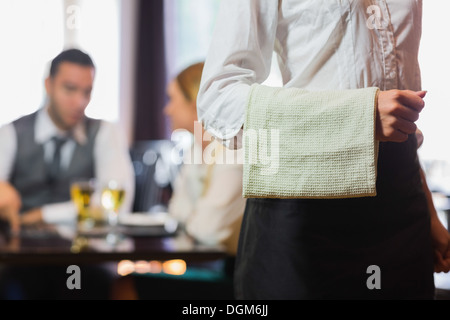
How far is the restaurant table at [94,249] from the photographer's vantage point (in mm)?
1257

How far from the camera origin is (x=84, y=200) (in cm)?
165

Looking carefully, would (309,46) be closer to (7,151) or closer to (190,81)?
(190,81)

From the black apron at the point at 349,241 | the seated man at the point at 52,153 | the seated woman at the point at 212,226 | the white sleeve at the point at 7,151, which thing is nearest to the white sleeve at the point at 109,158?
the seated man at the point at 52,153

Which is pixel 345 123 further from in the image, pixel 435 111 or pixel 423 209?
pixel 435 111

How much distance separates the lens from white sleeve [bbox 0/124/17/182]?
2.32 m

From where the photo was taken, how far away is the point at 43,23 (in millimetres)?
4531

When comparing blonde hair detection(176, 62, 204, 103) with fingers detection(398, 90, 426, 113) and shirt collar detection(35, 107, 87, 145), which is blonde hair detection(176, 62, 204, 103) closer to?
shirt collar detection(35, 107, 87, 145)

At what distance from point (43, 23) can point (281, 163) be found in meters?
4.38

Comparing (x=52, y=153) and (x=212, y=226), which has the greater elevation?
(x=52, y=153)

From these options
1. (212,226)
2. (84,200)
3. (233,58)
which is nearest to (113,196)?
(84,200)

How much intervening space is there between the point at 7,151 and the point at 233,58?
1.89 meters

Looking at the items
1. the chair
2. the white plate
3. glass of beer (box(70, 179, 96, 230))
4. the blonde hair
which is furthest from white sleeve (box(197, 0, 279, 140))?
the chair

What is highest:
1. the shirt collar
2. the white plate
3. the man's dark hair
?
the man's dark hair

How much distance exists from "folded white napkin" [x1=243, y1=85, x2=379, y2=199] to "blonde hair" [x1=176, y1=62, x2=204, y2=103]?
151 centimetres
